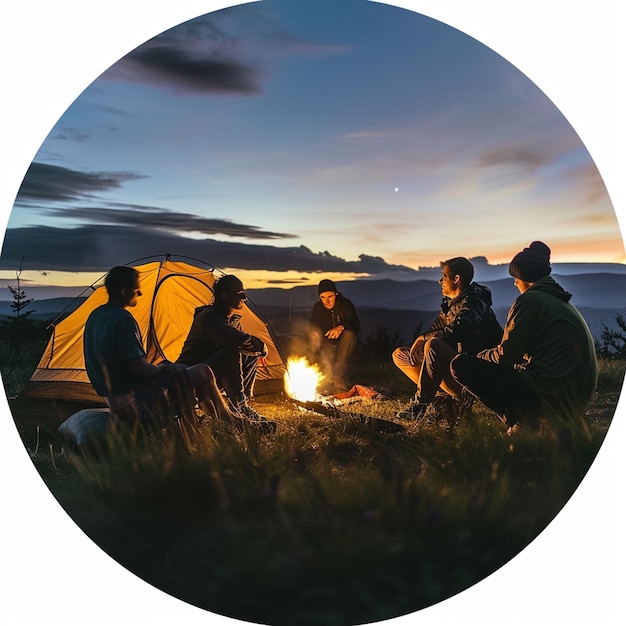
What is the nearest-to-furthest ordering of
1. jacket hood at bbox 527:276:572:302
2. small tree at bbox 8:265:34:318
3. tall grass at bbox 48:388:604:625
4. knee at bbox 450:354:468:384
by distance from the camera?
tall grass at bbox 48:388:604:625 → knee at bbox 450:354:468:384 → jacket hood at bbox 527:276:572:302 → small tree at bbox 8:265:34:318

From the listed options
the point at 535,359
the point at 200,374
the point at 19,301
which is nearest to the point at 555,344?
the point at 535,359

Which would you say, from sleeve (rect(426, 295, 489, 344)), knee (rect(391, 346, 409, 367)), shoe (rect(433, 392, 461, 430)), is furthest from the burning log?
sleeve (rect(426, 295, 489, 344))

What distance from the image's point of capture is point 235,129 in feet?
18.2

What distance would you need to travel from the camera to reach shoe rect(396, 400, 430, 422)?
551 centimetres

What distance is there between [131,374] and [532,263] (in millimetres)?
2373

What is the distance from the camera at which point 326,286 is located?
5473 mm

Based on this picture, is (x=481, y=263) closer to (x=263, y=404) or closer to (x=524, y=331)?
(x=524, y=331)

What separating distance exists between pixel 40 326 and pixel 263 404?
1.45 m

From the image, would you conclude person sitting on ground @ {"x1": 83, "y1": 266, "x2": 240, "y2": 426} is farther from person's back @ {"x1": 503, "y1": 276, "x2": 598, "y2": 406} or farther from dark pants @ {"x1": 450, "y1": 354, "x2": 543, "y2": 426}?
person's back @ {"x1": 503, "y1": 276, "x2": 598, "y2": 406}

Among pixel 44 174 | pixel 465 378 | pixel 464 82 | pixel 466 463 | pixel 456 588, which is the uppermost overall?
pixel 464 82

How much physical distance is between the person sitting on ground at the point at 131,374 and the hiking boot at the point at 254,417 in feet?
0.20

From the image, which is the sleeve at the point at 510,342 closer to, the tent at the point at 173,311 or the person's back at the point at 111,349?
the tent at the point at 173,311

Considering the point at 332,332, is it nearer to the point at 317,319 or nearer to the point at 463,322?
the point at 317,319

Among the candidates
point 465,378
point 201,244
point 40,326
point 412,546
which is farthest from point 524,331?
point 40,326
